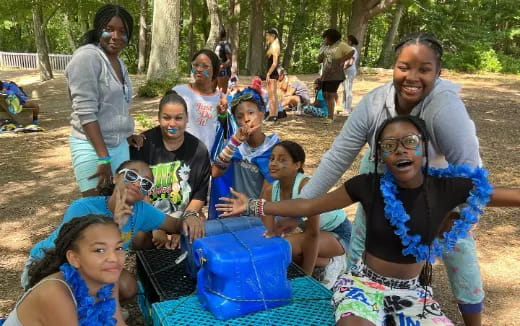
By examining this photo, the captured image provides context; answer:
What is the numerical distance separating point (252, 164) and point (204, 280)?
1.29 meters

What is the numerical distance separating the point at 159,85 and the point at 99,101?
8.63 metres

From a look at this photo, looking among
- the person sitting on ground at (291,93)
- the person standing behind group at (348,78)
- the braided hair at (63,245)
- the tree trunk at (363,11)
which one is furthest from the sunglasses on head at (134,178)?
the tree trunk at (363,11)

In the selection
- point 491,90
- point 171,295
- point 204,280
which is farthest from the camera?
point 491,90

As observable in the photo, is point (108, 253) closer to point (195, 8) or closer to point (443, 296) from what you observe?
point (443, 296)

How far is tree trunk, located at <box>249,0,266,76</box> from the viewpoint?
17459 millimetres

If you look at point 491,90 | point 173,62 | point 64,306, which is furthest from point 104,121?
point 491,90

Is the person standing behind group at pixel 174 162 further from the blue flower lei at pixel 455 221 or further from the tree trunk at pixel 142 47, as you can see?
the tree trunk at pixel 142 47

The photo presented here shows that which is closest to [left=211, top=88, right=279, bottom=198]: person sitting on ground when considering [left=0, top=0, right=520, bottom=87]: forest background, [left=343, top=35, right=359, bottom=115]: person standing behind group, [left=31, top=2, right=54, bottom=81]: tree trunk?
[left=343, top=35, right=359, bottom=115]: person standing behind group

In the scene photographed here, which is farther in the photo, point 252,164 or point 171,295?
point 252,164

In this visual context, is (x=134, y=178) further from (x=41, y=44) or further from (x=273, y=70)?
(x=41, y=44)

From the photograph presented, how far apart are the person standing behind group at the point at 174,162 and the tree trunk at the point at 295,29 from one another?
20459mm

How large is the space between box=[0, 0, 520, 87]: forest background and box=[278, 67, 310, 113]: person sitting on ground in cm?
296

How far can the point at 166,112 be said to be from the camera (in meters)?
3.39

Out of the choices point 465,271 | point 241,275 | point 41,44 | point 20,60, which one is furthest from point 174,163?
point 20,60
